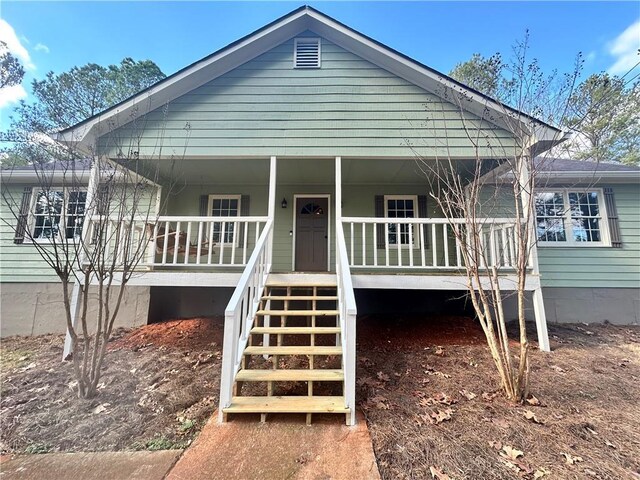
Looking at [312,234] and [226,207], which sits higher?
[226,207]

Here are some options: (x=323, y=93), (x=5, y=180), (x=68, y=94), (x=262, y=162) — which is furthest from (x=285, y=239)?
(x=68, y=94)

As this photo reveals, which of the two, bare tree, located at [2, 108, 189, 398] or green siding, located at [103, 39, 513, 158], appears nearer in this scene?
bare tree, located at [2, 108, 189, 398]

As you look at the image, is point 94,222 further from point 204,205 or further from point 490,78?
point 490,78

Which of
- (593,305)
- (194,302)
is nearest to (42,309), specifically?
(194,302)

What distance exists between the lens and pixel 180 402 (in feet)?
10.7

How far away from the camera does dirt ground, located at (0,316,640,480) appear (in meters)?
2.30

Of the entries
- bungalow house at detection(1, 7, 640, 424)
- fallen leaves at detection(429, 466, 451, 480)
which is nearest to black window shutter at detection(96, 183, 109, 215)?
bungalow house at detection(1, 7, 640, 424)

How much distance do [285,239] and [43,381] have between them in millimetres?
4869

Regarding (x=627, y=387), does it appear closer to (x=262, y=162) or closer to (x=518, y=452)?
(x=518, y=452)

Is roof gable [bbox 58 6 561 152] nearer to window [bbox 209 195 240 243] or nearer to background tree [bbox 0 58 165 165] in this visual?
window [bbox 209 195 240 243]

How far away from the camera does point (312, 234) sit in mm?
7418

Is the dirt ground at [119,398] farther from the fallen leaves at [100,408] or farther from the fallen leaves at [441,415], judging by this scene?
the fallen leaves at [441,415]

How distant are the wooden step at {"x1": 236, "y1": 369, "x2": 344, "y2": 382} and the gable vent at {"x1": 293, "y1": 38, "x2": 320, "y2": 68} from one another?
5.58m

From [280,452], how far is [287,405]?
514mm
